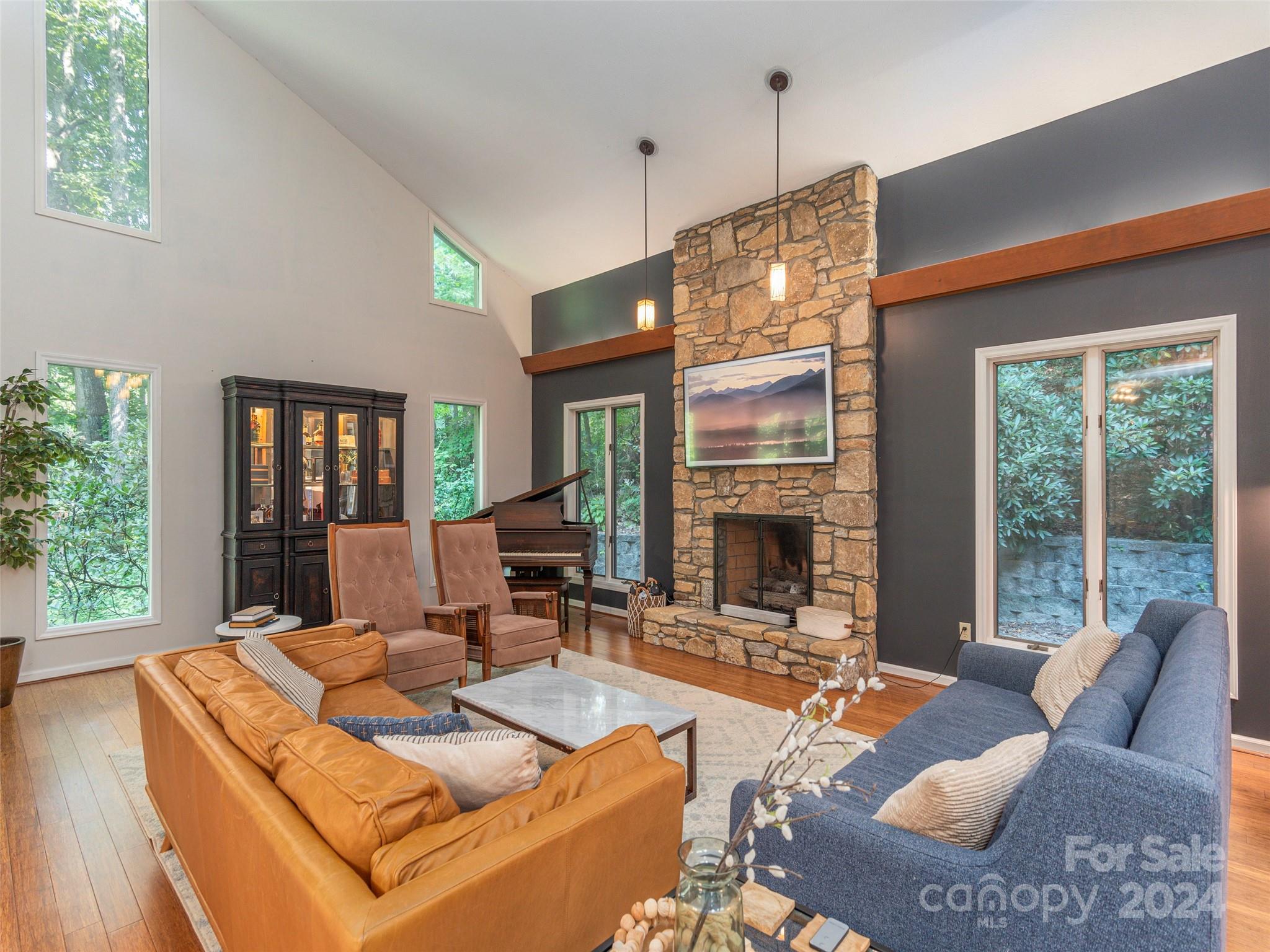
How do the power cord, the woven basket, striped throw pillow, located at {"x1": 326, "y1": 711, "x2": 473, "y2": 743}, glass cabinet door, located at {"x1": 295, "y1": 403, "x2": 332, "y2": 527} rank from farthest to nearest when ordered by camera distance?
1. the woven basket
2. glass cabinet door, located at {"x1": 295, "y1": 403, "x2": 332, "y2": 527}
3. the power cord
4. striped throw pillow, located at {"x1": 326, "y1": 711, "x2": 473, "y2": 743}

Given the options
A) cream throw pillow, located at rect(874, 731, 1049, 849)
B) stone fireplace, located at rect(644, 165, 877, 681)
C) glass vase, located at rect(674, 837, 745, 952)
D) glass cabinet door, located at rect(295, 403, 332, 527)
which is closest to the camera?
glass vase, located at rect(674, 837, 745, 952)

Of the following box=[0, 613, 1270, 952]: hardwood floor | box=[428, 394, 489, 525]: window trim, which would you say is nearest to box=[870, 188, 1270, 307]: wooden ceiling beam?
box=[0, 613, 1270, 952]: hardwood floor

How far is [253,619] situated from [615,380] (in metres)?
3.91

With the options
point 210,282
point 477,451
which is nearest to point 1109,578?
point 477,451

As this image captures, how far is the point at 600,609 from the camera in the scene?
6.68 meters

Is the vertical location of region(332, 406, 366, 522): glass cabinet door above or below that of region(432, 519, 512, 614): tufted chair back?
above

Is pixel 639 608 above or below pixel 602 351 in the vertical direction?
below

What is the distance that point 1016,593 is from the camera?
13.3ft

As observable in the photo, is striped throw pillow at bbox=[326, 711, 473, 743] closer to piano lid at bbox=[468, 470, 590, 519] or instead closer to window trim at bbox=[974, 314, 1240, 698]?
window trim at bbox=[974, 314, 1240, 698]

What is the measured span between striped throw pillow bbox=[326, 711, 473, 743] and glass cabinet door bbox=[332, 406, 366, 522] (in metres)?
4.09

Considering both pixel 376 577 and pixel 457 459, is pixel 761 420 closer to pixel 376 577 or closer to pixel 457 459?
pixel 376 577

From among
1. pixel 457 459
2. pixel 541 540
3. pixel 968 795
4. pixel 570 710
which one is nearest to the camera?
pixel 968 795

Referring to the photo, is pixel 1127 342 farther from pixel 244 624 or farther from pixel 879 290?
pixel 244 624

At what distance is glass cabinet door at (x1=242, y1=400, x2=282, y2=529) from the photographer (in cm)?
496
